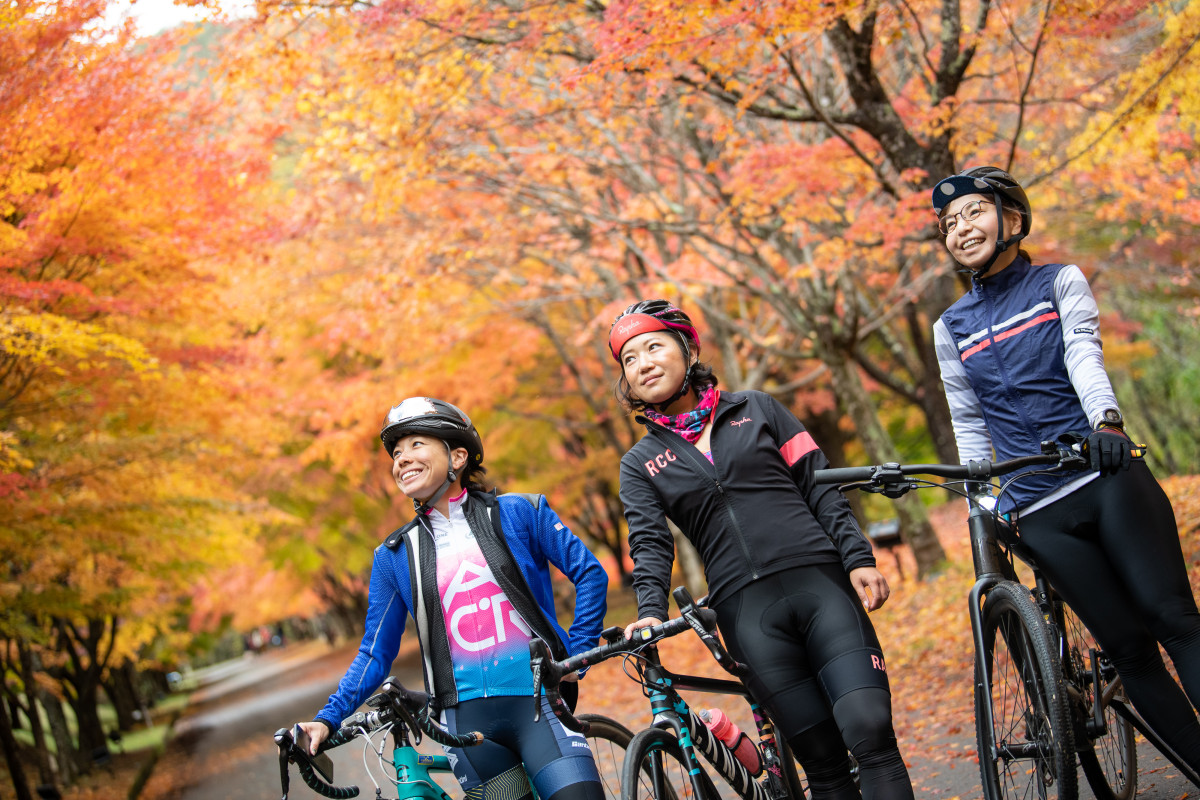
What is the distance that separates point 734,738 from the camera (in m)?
3.27

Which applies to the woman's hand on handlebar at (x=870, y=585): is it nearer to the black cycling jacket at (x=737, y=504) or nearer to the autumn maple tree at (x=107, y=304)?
the black cycling jacket at (x=737, y=504)

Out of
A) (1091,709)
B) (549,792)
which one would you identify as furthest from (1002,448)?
(549,792)

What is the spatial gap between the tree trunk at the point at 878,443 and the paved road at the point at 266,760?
6.47 metres

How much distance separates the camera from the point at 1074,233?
20266 mm

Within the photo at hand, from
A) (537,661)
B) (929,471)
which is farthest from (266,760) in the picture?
(929,471)

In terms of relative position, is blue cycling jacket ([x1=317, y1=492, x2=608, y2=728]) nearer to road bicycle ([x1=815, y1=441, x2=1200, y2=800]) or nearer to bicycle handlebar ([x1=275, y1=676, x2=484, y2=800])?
bicycle handlebar ([x1=275, y1=676, x2=484, y2=800])

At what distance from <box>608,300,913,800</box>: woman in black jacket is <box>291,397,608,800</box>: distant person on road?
0.37 m

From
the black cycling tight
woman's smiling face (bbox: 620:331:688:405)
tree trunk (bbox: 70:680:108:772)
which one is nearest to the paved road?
tree trunk (bbox: 70:680:108:772)

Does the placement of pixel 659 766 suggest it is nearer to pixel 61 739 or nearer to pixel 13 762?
pixel 13 762

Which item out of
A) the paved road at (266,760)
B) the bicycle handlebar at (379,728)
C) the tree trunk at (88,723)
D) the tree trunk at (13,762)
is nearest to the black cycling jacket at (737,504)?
the bicycle handlebar at (379,728)

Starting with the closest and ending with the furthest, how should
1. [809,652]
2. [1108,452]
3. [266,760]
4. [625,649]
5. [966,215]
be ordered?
[1108,452]
[625,649]
[809,652]
[966,215]
[266,760]

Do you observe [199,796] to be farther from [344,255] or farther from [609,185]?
[609,185]

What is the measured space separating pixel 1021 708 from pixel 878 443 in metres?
9.45

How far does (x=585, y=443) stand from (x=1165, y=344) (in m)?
12.3
